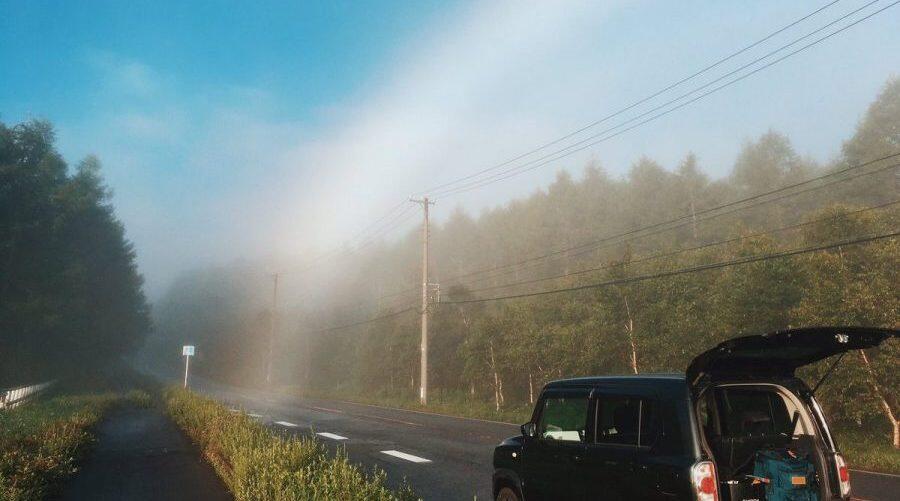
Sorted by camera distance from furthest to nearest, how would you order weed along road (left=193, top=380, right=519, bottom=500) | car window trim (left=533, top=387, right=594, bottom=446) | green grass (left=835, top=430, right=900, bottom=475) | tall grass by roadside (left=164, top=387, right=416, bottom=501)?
green grass (left=835, top=430, right=900, bottom=475) → weed along road (left=193, top=380, right=519, bottom=500) → tall grass by roadside (left=164, top=387, right=416, bottom=501) → car window trim (left=533, top=387, right=594, bottom=446)

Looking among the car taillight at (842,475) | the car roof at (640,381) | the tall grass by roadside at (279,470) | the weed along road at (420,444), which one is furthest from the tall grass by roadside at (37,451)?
the car taillight at (842,475)

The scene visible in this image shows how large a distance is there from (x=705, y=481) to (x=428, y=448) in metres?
11.7

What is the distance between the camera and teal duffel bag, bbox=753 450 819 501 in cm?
429

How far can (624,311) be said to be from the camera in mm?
27031

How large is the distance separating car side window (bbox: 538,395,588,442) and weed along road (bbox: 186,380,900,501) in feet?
5.15

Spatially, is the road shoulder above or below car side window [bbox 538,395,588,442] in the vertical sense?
below

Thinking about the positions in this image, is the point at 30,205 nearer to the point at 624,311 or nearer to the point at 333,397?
the point at 333,397

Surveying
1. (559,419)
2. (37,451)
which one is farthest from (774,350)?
(37,451)

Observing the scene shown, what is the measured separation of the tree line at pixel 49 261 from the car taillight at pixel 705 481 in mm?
49964

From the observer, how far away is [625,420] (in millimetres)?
4988

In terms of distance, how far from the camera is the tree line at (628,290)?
58.0 ft

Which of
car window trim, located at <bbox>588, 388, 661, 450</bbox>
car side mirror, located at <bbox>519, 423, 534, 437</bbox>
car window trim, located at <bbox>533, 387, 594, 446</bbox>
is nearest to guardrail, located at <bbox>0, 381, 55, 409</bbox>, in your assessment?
car side mirror, located at <bbox>519, 423, 534, 437</bbox>

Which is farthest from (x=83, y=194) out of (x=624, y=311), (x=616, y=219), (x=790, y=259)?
(x=616, y=219)

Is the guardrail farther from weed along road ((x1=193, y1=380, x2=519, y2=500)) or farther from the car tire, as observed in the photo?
the car tire
